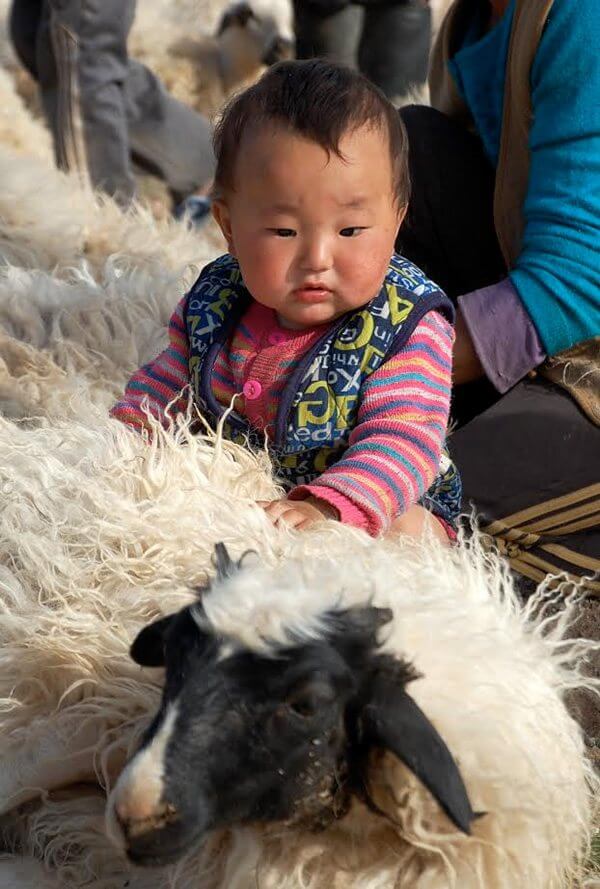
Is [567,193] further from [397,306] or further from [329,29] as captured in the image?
[329,29]

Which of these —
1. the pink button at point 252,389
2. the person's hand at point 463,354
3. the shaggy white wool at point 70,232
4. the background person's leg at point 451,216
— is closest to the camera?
the pink button at point 252,389

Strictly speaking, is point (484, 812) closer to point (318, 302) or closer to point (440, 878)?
point (440, 878)

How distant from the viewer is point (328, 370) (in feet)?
6.31

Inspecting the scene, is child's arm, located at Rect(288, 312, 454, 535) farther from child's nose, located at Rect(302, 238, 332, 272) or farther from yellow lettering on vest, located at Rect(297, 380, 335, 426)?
child's nose, located at Rect(302, 238, 332, 272)

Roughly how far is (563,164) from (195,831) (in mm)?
1460

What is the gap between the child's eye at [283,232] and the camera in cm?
177

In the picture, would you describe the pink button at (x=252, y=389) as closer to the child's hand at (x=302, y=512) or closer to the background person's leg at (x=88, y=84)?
the child's hand at (x=302, y=512)

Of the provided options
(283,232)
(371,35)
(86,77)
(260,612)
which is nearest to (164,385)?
(283,232)

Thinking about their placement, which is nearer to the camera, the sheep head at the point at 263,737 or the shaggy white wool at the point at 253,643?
the sheep head at the point at 263,737

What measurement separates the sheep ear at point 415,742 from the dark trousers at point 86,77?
3.03 meters

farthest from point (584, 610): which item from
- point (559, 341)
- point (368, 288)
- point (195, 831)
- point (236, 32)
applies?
point (236, 32)

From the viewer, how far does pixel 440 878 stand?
1.35 meters

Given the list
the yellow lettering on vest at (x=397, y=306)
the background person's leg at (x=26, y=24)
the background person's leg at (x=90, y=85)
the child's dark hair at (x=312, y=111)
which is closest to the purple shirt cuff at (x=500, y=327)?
the yellow lettering on vest at (x=397, y=306)

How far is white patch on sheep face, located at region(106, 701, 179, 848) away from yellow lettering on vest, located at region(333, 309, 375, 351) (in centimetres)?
87
